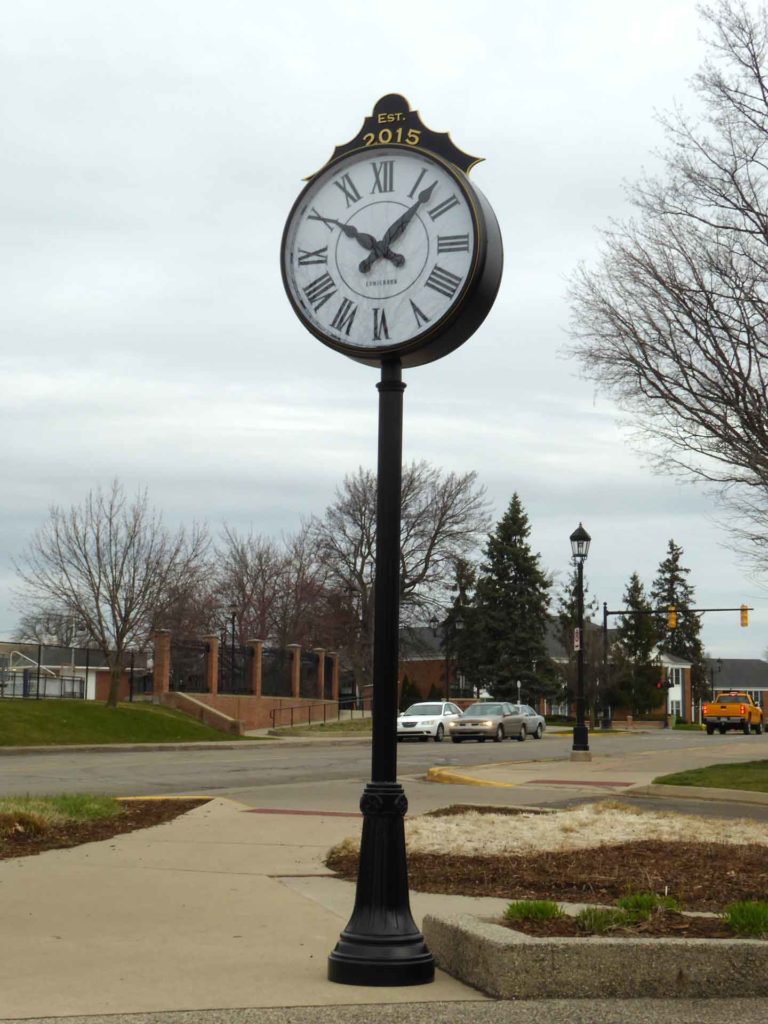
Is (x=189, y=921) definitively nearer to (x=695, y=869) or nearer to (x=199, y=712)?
(x=695, y=869)

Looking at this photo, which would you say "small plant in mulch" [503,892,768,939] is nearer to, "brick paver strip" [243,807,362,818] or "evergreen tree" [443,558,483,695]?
"brick paver strip" [243,807,362,818]

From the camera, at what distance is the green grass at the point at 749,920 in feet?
17.9

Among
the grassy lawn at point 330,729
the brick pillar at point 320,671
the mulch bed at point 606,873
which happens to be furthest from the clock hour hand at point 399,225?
the brick pillar at point 320,671

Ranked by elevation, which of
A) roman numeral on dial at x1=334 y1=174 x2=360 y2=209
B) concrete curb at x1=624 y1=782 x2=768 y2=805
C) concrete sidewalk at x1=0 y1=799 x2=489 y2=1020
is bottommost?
concrete curb at x1=624 y1=782 x2=768 y2=805

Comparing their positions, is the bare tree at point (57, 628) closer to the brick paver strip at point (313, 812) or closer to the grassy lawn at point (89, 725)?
the grassy lawn at point (89, 725)

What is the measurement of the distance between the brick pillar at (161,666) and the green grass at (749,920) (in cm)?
3724

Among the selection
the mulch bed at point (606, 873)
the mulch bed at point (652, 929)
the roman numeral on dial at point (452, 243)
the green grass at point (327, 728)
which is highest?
the roman numeral on dial at point (452, 243)

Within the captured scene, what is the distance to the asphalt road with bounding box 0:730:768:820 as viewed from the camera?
15906mm

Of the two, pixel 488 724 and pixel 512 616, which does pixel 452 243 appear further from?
pixel 512 616

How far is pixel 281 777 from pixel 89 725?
1481cm

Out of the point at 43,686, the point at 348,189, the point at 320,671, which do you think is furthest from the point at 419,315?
the point at 320,671

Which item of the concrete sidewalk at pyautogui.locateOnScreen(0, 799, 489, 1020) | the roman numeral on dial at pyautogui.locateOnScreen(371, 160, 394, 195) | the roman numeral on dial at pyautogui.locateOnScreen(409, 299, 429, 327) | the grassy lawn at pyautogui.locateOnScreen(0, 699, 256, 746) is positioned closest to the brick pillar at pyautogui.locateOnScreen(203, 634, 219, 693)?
the grassy lawn at pyautogui.locateOnScreen(0, 699, 256, 746)

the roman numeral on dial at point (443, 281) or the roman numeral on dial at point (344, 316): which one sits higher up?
the roman numeral on dial at point (443, 281)

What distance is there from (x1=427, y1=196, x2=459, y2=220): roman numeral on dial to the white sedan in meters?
34.1
